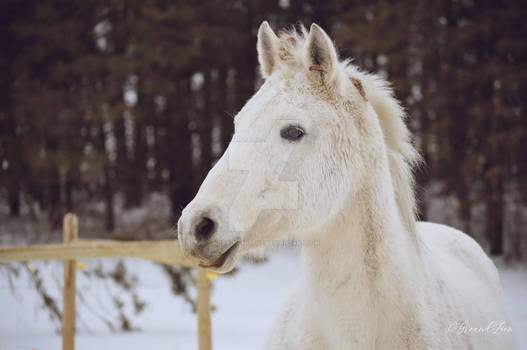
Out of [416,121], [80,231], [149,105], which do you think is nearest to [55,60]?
[149,105]

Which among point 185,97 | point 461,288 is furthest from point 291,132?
point 185,97

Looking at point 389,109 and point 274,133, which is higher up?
point 389,109

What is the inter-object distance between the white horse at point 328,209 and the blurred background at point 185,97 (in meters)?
8.65

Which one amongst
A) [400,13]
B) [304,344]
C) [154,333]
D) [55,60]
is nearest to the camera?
[304,344]

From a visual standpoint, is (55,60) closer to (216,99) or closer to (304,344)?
(216,99)

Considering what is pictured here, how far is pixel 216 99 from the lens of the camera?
48.5ft

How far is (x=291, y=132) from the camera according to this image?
6.45 ft

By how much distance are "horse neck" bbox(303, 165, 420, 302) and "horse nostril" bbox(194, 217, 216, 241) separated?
1.78 feet

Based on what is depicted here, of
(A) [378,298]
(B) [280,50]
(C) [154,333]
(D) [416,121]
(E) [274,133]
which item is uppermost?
(D) [416,121]

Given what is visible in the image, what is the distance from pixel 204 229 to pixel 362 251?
736 mm

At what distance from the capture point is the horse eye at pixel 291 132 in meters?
1.96

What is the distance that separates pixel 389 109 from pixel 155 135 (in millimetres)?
12712

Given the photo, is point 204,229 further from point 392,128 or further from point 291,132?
point 392,128

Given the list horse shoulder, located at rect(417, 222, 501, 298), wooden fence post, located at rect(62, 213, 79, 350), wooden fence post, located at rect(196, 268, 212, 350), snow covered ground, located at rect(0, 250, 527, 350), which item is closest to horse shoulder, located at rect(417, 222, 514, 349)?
horse shoulder, located at rect(417, 222, 501, 298)
